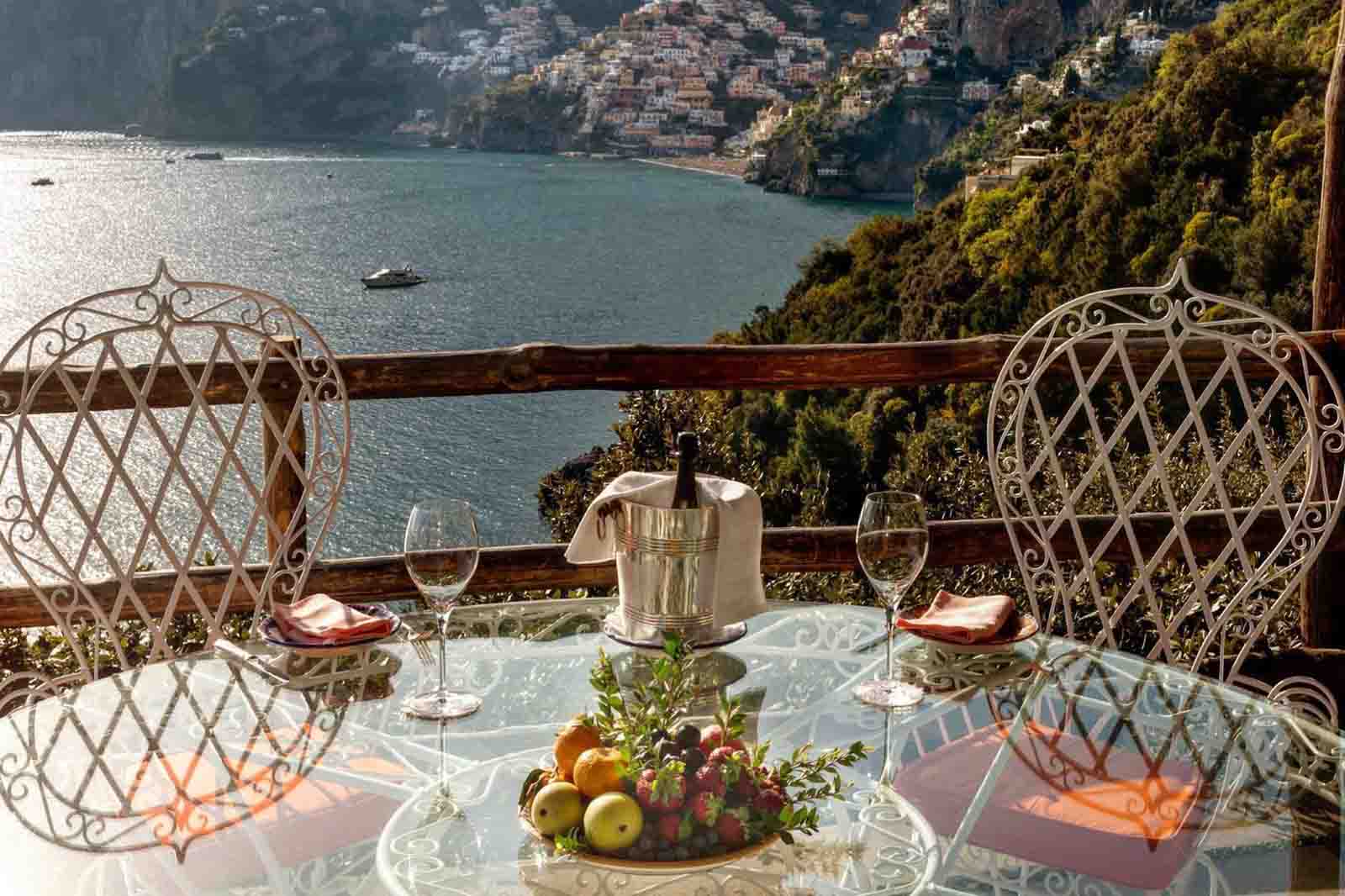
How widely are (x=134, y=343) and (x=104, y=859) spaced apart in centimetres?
2330

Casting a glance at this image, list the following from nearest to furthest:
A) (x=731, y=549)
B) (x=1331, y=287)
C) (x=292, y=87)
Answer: (x=731, y=549) → (x=1331, y=287) → (x=292, y=87)

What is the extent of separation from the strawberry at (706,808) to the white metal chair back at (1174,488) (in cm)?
108

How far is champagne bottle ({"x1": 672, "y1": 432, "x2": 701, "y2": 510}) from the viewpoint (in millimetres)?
1476

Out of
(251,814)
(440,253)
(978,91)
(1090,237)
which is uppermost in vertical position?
(978,91)

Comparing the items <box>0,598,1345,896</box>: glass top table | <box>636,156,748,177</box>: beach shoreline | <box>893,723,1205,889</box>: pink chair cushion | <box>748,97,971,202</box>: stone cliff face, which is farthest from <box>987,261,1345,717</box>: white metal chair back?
<box>636,156,748,177</box>: beach shoreline

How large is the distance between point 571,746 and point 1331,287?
2643mm

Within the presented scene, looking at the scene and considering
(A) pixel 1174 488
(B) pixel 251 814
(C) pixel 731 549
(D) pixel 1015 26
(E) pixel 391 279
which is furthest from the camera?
(D) pixel 1015 26

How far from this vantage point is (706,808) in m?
1.09

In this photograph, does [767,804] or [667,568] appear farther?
[667,568]

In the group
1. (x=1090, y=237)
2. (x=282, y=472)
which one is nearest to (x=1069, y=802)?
(x=282, y=472)

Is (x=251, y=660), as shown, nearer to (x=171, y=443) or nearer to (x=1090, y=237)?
(x=171, y=443)

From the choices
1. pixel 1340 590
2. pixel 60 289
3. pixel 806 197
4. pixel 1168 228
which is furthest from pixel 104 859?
pixel 806 197

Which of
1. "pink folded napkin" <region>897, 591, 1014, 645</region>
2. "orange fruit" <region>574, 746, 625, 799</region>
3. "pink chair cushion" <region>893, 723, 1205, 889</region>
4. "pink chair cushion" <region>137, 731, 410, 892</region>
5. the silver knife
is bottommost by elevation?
the silver knife

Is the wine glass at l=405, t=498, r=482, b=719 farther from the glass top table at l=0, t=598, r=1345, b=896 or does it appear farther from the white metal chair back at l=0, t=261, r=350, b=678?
the white metal chair back at l=0, t=261, r=350, b=678
